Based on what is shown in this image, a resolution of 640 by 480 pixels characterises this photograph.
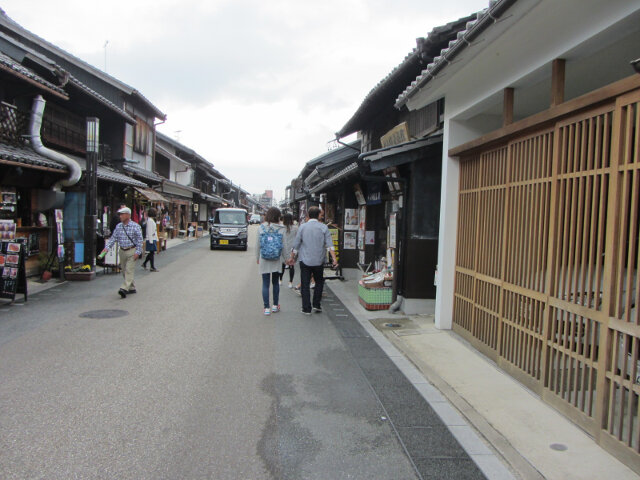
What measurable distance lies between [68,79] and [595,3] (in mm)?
12940

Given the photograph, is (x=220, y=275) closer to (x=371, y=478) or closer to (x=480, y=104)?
(x=480, y=104)

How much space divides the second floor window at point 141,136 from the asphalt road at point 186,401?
14814 mm

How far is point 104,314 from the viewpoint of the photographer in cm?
786

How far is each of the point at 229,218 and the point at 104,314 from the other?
16101 mm

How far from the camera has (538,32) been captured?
4469mm

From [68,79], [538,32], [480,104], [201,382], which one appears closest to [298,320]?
[201,382]

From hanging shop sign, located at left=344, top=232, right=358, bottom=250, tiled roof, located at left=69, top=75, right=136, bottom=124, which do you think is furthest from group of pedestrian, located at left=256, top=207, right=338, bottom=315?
tiled roof, located at left=69, top=75, right=136, bottom=124

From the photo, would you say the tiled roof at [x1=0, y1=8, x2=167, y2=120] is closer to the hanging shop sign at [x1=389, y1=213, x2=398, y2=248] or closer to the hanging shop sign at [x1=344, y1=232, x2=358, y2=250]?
the hanging shop sign at [x1=344, y1=232, x2=358, y2=250]

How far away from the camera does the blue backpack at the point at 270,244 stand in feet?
26.6

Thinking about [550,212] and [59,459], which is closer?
[59,459]

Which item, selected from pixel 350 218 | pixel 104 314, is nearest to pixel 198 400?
Result: pixel 104 314

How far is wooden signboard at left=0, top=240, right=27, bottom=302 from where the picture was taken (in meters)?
8.25

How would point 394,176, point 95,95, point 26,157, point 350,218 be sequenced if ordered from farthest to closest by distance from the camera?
point 95,95 < point 350,218 < point 26,157 < point 394,176

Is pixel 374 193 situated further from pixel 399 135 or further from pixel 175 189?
pixel 175 189
